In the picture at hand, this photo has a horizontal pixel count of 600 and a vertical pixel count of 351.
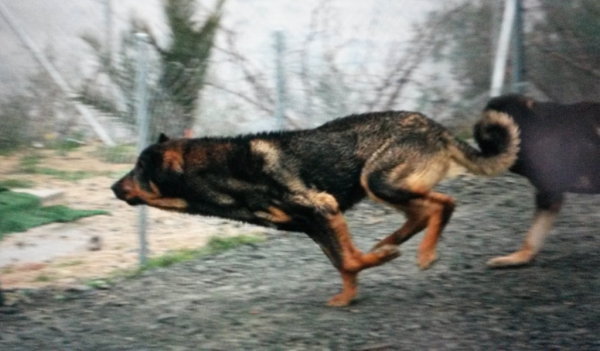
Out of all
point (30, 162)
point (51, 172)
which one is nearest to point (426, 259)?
point (51, 172)

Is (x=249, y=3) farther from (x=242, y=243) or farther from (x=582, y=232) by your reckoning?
(x=582, y=232)

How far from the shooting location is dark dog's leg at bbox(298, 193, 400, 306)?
6.82 metres

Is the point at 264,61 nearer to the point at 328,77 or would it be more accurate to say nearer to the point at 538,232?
the point at 328,77

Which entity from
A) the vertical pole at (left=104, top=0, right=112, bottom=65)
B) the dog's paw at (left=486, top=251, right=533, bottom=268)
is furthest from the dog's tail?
the vertical pole at (left=104, top=0, right=112, bottom=65)

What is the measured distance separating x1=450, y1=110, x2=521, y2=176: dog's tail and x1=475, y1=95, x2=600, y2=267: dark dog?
81 mm

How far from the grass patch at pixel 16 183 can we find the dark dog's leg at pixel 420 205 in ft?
15.5

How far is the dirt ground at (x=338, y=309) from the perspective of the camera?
6141 millimetres

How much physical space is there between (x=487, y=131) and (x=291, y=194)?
153cm

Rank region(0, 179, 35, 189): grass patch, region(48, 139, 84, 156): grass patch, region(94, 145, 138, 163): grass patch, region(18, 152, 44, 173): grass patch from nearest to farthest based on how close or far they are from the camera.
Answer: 1. region(0, 179, 35, 189): grass patch
2. region(94, 145, 138, 163): grass patch
3. region(18, 152, 44, 173): grass patch
4. region(48, 139, 84, 156): grass patch

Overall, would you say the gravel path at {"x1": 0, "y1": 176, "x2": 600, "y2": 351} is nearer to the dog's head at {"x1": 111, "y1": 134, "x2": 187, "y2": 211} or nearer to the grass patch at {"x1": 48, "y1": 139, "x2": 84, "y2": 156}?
the dog's head at {"x1": 111, "y1": 134, "x2": 187, "y2": 211}

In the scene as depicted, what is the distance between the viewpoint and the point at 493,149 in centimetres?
732

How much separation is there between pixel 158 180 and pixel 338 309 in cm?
159

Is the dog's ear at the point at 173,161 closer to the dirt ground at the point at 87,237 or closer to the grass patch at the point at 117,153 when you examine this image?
the dirt ground at the point at 87,237

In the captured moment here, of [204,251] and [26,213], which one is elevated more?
[26,213]
